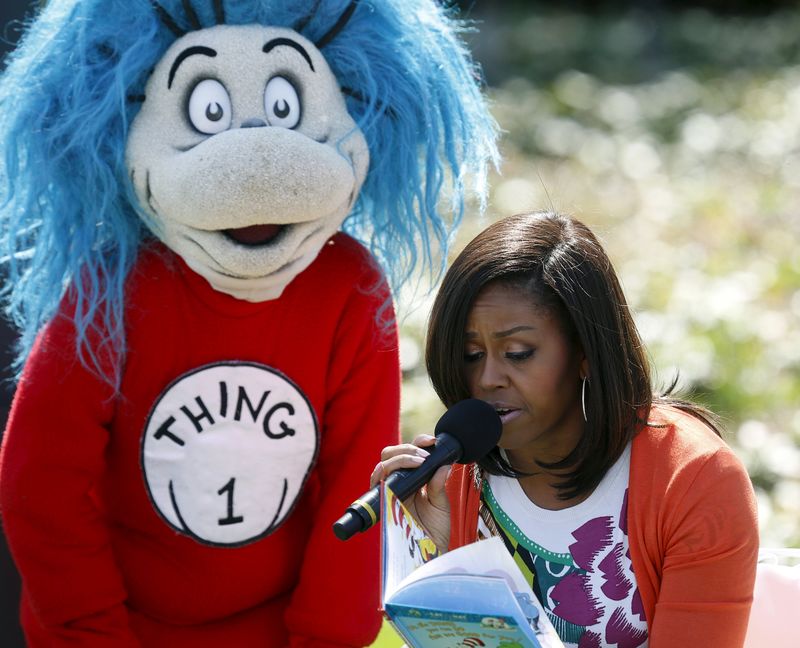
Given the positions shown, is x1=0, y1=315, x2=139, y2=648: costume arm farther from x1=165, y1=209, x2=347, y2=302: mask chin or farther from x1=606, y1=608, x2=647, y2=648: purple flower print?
x1=606, y1=608, x2=647, y2=648: purple flower print

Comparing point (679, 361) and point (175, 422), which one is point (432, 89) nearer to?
point (175, 422)

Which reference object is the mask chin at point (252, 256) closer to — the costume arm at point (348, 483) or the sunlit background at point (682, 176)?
the costume arm at point (348, 483)

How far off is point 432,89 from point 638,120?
5.78m

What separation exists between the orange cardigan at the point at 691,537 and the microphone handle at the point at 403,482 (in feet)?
1.14

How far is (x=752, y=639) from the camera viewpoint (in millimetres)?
2070

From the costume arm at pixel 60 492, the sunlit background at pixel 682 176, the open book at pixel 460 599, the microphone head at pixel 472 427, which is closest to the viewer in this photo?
the open book at pixel 460 599

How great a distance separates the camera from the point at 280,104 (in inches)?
83.5

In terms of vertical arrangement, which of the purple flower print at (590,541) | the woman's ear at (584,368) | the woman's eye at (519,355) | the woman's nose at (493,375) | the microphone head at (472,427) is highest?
the woman's eye at (519,355)

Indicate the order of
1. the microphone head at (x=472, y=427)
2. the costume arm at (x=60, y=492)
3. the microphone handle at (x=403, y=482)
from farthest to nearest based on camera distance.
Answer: the costume arm at (x=60, y=492), the microphone head at (x=472, y=427), the microphone handle at (x=403, y=482)

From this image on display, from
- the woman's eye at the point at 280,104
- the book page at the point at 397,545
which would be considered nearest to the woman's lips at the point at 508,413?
the book page at the point at 397,545

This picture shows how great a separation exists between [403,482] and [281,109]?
0.77 m

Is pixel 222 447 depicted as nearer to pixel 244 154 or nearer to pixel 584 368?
pixel 244 154

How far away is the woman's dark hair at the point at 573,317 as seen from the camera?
1871 millimetres

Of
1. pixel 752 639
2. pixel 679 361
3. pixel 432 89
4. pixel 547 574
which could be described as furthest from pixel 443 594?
pixel 679 361
